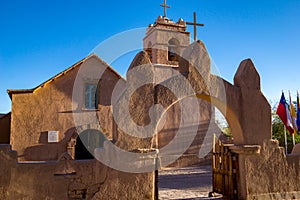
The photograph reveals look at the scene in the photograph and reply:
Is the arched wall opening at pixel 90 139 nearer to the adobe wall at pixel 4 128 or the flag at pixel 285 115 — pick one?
the adobe wall at pixel 4 128

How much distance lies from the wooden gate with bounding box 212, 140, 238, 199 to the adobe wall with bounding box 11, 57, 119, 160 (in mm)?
6394

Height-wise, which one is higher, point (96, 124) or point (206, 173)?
point (96, 124)

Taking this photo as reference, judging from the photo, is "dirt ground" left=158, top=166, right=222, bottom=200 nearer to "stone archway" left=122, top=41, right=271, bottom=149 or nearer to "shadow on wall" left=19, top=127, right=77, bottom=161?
"stone archway" left=122, top=41, right=271, bottom=149

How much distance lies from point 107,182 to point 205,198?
3.00 metres

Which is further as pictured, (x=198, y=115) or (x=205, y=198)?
(x=198, y=115)

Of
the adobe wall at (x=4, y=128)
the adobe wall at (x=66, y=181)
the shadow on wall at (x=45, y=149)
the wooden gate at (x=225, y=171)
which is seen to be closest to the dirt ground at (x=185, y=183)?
the wooden gate at (x=225, y=171)

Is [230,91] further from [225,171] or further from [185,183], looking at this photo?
[185,183]

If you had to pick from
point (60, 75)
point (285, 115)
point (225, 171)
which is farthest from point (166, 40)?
point (225, 171)

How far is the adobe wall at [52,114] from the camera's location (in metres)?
11.2

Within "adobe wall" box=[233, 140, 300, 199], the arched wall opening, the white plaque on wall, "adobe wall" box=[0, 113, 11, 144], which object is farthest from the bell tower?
"adobe wall" box=[233, 140, 300, 199]

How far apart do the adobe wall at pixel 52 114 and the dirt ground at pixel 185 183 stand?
11.7 feet

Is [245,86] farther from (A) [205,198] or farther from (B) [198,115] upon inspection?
(B) [198,115]

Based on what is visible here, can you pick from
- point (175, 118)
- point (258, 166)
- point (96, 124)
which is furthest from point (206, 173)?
point (258, 166)

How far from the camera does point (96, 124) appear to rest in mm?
12156
